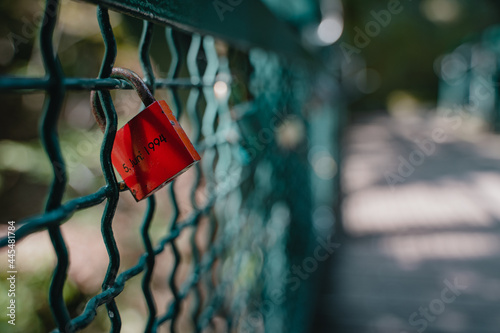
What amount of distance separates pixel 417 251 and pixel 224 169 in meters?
2.47

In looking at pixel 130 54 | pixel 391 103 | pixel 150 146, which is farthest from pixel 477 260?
pixel 391 103

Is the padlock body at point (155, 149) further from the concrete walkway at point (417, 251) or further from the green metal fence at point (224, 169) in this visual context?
the concrete walkway at point (417, 251)

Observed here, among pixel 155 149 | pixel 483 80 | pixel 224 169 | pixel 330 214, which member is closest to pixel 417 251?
pixel 330 214

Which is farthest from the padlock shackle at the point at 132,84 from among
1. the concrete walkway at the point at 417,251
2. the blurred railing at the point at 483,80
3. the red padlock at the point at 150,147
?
the blurred railing at the point at 483,80

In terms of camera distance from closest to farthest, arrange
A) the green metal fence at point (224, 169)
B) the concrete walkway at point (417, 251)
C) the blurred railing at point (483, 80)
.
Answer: the green metal fence at point (224, 169)
the concrete walkway at point (417, 251)
the blurred railing at point (483, 80)

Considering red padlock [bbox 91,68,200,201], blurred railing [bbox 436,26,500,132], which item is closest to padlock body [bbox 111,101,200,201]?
red padlock [bbox 91,68,200,201]

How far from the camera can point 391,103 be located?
42.1ft

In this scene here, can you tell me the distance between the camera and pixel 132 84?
505 mm

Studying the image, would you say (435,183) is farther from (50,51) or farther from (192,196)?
(50,51)

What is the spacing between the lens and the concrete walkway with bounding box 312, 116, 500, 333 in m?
2.38

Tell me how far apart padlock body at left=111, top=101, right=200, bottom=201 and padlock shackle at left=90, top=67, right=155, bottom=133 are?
0.08 feet

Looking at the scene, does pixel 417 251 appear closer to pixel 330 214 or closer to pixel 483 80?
pixel 330 214

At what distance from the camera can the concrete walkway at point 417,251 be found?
238 centimetres

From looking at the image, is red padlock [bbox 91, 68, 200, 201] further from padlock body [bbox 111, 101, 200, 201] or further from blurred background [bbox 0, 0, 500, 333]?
blurred background [bbox 0, 0, 500, 333]
